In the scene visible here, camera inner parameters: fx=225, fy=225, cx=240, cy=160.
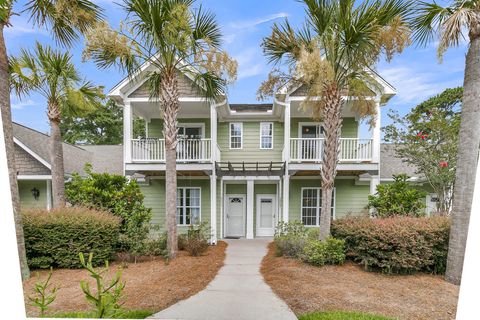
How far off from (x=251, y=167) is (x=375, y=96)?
15.6ft

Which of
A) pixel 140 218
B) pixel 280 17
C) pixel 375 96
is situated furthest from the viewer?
pixel 140 218

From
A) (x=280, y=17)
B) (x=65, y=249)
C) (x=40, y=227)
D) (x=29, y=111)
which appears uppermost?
(x=280, y=17)

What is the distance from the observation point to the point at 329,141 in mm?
4945

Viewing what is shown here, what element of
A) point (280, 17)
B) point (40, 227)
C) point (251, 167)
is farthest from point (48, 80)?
point (251, 167)

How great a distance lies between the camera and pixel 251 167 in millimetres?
8633

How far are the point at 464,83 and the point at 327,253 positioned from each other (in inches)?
144

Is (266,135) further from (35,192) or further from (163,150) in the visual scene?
(35,192)

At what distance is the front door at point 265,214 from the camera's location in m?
9.01

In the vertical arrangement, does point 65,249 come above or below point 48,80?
below

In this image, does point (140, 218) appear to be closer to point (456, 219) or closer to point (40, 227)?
point (40, 227)

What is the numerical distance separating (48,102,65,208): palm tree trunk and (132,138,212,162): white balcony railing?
7.48 feet

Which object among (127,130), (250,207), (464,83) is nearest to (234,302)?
(464,83)

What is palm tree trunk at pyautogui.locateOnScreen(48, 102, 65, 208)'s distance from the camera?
15.6 ft

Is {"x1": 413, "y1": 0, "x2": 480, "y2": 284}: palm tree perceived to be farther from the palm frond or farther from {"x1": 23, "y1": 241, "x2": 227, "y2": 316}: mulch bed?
the palm frond
